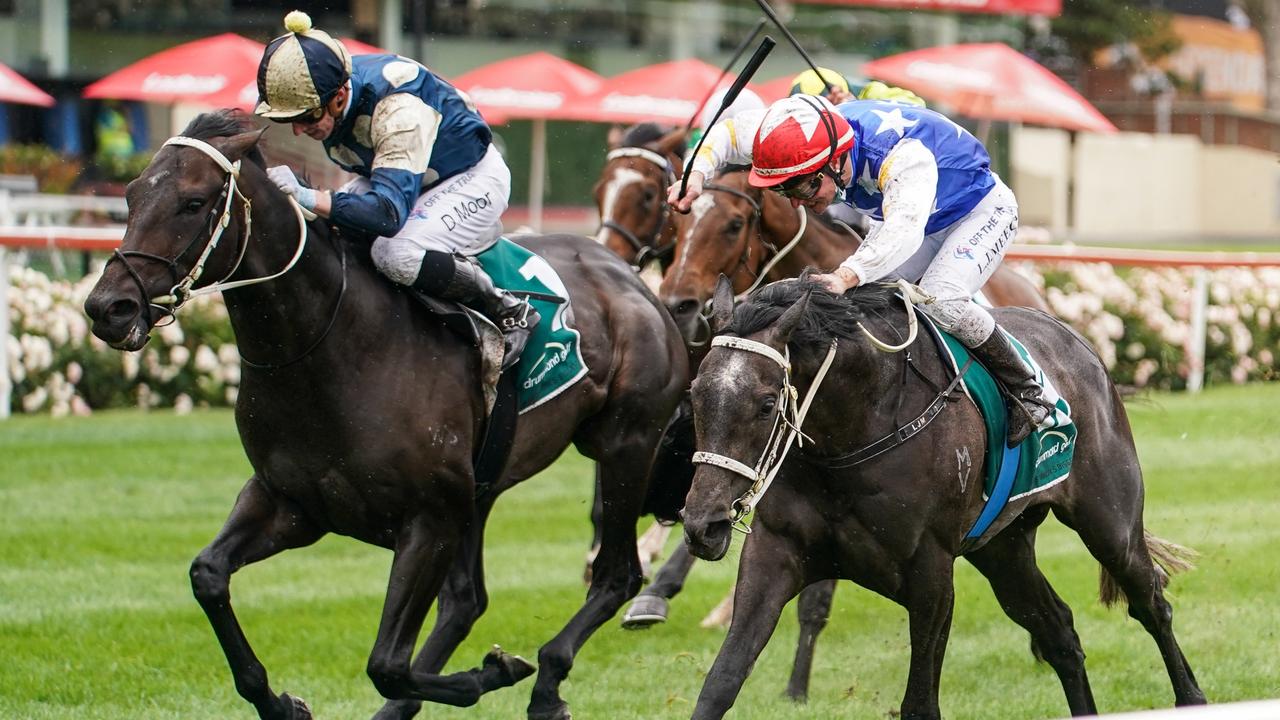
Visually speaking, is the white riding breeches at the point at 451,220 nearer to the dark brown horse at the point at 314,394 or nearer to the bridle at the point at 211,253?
the dark brown horse at the point at 314,394

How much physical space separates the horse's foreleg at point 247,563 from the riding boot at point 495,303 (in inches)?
30.3

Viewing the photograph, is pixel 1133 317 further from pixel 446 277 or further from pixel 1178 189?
pixel 1178 189

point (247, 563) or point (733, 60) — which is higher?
point (733, 60)

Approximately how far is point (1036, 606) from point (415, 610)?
1932 millimetres

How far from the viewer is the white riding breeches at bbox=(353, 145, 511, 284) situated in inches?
195

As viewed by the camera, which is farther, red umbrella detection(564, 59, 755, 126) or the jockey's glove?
red umbrella detection(564, 59, 755, 126)

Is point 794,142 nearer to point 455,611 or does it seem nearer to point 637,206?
point 455,611

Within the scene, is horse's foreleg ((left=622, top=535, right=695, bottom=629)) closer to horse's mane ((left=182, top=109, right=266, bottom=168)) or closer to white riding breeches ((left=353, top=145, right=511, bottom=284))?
white riding breeches ((left=353, top=145, right=511, bottom=284))

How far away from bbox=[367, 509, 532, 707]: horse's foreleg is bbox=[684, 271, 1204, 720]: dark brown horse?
0.90m

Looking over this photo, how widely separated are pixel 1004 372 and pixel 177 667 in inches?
123

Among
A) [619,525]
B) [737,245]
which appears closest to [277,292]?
[619,525]

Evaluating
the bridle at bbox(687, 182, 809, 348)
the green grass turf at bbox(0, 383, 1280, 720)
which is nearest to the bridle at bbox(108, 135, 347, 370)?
the green grass turf at bbox(0, 383, 1280, 720)

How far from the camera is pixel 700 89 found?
17500 millimetres

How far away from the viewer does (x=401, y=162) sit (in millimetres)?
4809
